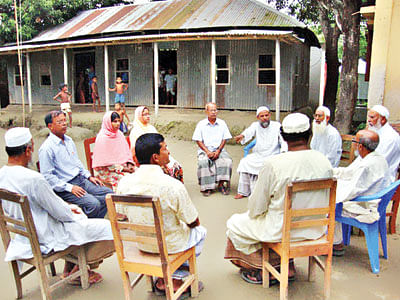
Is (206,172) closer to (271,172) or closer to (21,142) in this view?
(271,172)

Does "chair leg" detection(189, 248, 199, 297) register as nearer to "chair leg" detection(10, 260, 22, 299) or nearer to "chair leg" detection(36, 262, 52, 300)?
"chair leg" detection(36, 262, 52, 300)

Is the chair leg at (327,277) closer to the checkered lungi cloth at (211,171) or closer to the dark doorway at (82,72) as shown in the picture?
the checkered lungi cloth at (211,171)

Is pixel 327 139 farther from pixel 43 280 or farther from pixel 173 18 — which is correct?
pixel 173 18

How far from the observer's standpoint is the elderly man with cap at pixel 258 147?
5.50 m

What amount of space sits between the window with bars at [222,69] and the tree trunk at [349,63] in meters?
4.32

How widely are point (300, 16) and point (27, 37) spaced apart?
12216mm

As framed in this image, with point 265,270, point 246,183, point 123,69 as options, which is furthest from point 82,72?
point 265,270

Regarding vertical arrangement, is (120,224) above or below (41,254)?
above

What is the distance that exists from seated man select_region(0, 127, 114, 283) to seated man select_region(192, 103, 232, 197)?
2.98 metres

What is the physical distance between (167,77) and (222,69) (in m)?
2.51

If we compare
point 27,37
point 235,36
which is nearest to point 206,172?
point 235,36

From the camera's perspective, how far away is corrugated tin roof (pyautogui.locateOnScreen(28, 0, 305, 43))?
472 inches

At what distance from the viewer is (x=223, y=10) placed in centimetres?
1294

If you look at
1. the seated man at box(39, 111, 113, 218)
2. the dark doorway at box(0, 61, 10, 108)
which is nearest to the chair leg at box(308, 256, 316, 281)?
the seated man at box(39, 111, 113, 218)
